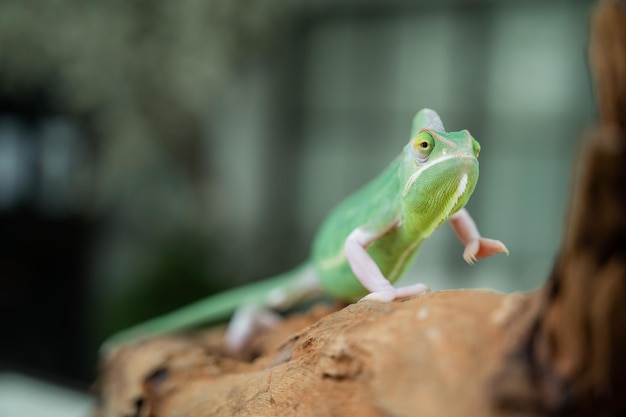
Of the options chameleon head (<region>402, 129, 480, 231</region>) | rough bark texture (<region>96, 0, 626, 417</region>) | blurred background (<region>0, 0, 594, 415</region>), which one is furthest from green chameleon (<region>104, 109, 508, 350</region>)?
blurred background (<region>0, 0, 594, 415</region>)

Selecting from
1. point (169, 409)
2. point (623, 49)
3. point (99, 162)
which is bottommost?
point (99, 162)

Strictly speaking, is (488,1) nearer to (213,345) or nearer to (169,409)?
(213,345)

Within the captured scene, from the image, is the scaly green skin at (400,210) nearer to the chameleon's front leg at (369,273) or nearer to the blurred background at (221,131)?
the chameleon's front leg at (369,273)

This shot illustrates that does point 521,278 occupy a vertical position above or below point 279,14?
below

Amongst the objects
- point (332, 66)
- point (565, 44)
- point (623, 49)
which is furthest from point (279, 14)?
point (623, 49)

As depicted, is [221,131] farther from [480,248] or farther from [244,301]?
[480,248]

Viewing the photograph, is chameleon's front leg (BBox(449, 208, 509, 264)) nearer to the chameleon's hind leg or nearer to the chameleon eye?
the chameleon eye
